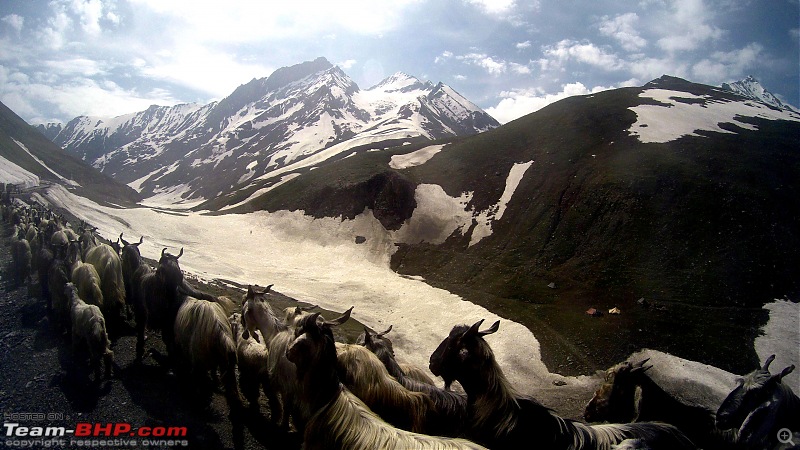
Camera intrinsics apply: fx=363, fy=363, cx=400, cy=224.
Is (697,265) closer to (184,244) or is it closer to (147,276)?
(147,276)

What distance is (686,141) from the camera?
5466 centimetres

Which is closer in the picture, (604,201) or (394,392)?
(394,392)

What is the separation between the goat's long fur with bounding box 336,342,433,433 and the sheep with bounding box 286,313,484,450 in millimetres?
1646

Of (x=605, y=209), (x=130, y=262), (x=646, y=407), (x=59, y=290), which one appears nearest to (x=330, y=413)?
(x=646, y=407)

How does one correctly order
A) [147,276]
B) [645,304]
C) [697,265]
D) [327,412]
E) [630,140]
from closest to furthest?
[327,412] < [147,276] < [645,304] < [697,265] < [630,140]

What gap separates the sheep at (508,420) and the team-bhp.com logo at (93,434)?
7.20 meters

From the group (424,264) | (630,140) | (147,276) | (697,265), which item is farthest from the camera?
(630,140)

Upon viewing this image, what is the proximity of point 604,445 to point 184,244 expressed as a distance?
58.5 m

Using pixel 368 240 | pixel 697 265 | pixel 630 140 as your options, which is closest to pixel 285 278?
pixel 368 240

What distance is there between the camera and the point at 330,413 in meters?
5.41

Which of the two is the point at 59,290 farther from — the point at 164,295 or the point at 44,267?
the point at 164,295

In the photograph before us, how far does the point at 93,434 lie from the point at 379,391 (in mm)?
7127

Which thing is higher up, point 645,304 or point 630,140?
point 630,140

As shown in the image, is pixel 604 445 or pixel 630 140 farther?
pixel 630 140
